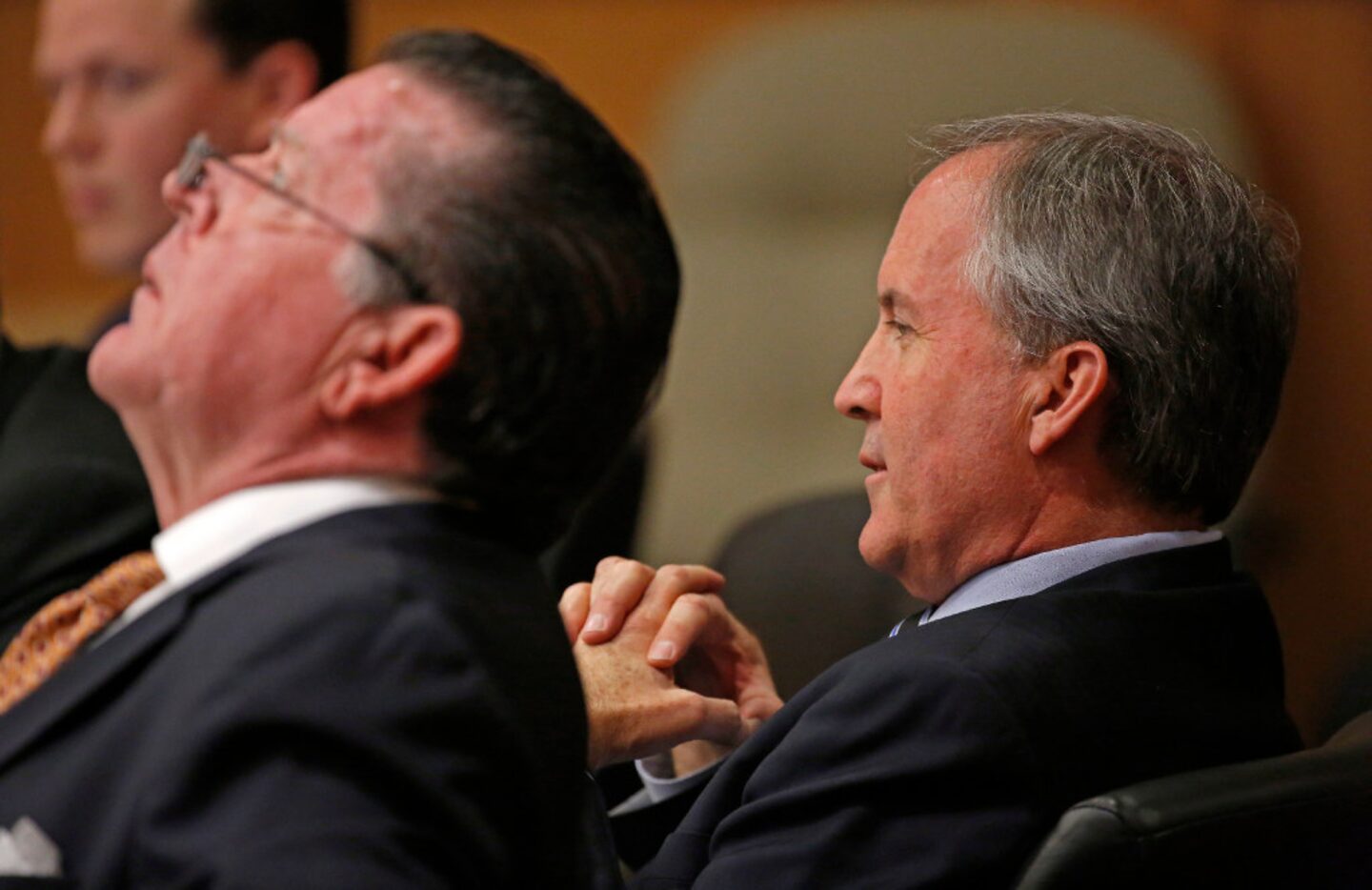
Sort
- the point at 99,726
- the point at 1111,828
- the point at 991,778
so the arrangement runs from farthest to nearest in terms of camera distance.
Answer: the point at 991,778 < the point at 1111,828 < the point at 99,726

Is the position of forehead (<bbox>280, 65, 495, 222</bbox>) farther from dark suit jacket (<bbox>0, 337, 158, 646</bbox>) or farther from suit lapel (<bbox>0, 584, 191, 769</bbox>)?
dark suit jacket (<bbox>0, 337, 158, 646</bbox>)

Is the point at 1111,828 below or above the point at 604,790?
above

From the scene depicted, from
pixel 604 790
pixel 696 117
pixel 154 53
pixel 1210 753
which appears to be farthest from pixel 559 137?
pixel 696 117

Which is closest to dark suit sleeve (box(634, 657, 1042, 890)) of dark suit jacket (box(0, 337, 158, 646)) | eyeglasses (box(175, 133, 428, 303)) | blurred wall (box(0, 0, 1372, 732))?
eyeglasses (box(175, 133, 428, 303))

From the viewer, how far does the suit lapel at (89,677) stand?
960 millimetres

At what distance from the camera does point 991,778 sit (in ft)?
3.99

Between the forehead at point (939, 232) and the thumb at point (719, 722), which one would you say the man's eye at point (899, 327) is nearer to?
the forehead at point (939, 232)

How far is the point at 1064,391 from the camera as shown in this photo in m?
1.39

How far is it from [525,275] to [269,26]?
1169 millimetres

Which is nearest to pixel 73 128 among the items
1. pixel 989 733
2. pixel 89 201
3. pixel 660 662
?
pixel 89 201

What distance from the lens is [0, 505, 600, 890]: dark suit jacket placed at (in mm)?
856

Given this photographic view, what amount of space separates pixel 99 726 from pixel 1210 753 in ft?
2.74

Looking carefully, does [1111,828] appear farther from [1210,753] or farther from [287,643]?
[287,643]

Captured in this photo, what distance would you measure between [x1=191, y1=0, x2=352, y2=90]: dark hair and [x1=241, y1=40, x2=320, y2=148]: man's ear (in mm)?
11
